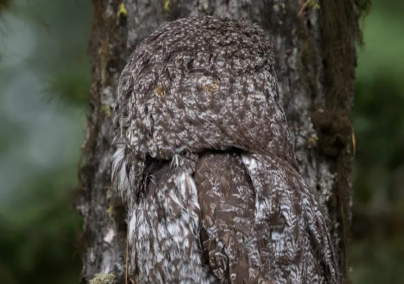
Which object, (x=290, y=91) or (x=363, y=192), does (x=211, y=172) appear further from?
(x=363, y=192)

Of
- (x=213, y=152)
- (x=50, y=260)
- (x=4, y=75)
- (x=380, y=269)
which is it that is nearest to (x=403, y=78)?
(x=380, y=269)

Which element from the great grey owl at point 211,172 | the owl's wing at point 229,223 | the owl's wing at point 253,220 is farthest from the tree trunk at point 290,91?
the owl's wing at point 229,223

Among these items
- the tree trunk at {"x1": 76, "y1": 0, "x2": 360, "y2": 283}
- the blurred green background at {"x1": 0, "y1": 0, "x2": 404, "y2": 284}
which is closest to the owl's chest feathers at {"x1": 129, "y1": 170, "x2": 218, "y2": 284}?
the tree trunk at {"x1": 76, "y1": 0, "x2": 360, "y2": 283}

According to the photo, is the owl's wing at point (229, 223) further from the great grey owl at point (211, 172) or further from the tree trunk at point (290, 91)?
the tree trunk at point (290, 91)

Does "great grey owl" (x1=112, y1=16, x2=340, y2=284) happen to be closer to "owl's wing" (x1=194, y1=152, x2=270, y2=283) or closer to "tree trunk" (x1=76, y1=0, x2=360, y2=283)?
"owl's wing" (x1=194, y1=152, x2=270, y2=283)

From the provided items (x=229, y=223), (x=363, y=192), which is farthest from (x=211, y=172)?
(x=363, y=192)

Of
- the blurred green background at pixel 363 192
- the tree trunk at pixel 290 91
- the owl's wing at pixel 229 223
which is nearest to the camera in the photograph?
the owl's wing at pixel 229 223

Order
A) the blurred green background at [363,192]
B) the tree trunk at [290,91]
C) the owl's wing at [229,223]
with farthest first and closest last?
the blurred green background at [363,192], the tree trunk at [290,91], the owl's wing at [229,223]

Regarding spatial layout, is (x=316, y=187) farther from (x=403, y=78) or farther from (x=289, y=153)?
(x=403, y=78)

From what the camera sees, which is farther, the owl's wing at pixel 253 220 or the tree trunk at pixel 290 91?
the tree trunk at pixel 290 91

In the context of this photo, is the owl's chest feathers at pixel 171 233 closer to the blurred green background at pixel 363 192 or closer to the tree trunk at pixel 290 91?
the tree trunk at pixel 290 91
